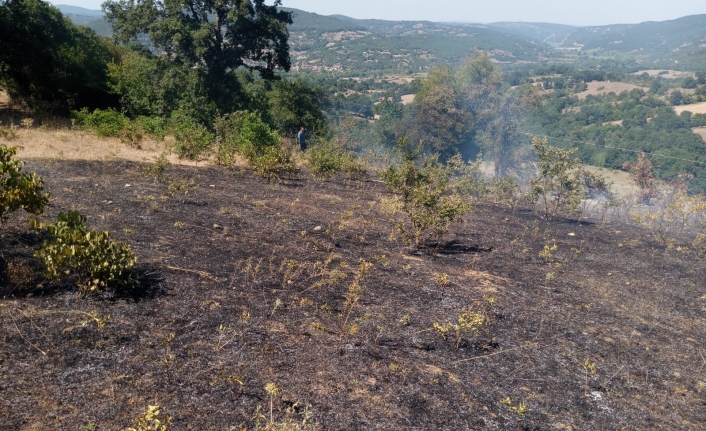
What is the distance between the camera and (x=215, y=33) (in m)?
20.7

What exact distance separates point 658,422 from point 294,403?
305 centimetres

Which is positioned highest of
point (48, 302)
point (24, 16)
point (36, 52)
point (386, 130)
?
point (24, 16)

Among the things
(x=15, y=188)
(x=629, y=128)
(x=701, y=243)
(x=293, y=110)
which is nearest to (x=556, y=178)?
(x=701, y=243)

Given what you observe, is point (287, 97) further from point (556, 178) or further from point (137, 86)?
point (556, 178)

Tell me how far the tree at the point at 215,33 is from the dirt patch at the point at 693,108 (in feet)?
211

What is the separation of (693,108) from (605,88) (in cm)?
2561

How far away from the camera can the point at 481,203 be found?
48.3 feet

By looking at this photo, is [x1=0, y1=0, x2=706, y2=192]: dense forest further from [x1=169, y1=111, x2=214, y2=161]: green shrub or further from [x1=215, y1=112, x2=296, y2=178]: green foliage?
[x1=215, y1=112, x2=296, y2=178]: green foliage

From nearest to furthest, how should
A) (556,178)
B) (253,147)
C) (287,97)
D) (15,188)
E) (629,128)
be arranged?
(15,188)
(556,178)
(253,147)
(287,97)
(629,128)

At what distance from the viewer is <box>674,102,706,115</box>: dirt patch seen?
214ft

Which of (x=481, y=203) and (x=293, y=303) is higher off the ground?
(x=293, y=303)

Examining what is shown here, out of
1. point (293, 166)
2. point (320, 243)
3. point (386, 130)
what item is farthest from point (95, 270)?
point (386, 130)

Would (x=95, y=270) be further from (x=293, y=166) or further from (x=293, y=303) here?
(x=293, y=166)

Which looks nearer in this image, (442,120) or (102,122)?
(102,122)
